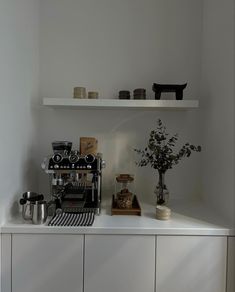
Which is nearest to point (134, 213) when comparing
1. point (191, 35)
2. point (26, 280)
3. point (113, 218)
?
point (113, 218)

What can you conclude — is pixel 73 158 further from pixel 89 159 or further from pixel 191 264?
pixel 191 264

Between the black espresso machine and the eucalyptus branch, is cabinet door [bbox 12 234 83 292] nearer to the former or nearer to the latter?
the black espresso machine

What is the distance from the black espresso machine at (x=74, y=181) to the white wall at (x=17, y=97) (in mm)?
191

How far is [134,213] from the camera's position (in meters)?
1.57

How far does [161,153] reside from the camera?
1.75m

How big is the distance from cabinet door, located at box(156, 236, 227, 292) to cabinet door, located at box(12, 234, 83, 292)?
1.36ft

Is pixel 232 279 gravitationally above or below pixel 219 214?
below

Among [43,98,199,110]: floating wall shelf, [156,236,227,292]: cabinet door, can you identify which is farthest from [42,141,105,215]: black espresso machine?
[156,236,227,292]: cabinet door

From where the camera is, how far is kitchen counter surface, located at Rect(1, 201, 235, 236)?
53.0 inches

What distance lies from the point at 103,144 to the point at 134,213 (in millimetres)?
588

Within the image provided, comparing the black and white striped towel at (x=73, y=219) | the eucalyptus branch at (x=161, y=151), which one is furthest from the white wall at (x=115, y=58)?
the black and white striped towel at (x=73, y=219)

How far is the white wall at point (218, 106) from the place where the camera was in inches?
59.2

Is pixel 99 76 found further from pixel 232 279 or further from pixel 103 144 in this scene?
pixel 232 279

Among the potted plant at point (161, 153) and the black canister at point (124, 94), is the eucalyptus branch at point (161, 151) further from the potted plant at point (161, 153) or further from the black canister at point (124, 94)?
the black canister at point (124, 94)
